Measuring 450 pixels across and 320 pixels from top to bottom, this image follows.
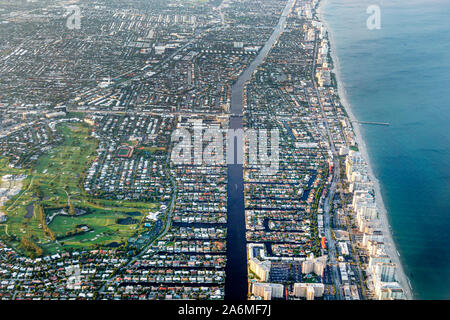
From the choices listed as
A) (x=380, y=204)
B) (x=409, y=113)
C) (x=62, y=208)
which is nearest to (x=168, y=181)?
(x=62, y=208)

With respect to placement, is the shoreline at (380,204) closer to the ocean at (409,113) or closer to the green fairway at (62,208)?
the ocean at (409,113)

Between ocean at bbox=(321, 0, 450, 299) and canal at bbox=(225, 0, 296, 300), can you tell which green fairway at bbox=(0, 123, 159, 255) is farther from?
ocean at bbox=(321, 0, 450, 299)

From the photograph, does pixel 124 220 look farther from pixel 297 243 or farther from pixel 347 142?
pixel 347 142

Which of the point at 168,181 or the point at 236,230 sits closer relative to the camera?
the point at 236,230

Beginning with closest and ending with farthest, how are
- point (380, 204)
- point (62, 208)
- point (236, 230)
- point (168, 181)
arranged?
point (236, 230), point (62, 208), point (380, 204), point (168, 181)

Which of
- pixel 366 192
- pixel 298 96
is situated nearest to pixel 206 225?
pixel 366 192

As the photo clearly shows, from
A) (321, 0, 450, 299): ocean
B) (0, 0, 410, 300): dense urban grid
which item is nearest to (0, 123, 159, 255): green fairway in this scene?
(0, 0, 410, 300): dense urban grid

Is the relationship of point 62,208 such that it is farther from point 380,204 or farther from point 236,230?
point 380,204
